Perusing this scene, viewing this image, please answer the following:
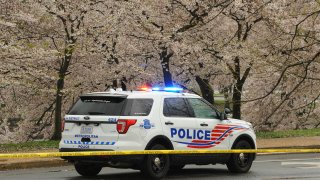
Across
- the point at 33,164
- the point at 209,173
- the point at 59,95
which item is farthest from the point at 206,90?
the point at 209,173

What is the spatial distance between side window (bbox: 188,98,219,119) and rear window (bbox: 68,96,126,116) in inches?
75.1

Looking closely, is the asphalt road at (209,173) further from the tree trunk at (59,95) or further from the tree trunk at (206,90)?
the tree trunk at (206,90)

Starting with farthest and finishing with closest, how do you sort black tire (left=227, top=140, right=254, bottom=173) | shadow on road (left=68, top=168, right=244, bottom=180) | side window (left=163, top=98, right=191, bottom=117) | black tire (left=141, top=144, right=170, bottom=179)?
black tire (left=227, top=140, right=254, bottom=173)
shadow on road (left=68, top=168, right=244, bottom=180)
side window (left=163, top=98, right=191, bottom=117)
black tire (left=141, top=144, right=170, bottom=179)

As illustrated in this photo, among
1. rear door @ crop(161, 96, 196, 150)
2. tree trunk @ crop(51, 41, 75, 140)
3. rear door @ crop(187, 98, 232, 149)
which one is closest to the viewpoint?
rear door @ crop(161, 96, 196, 150)

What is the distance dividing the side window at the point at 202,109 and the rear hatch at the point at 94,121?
1908mm

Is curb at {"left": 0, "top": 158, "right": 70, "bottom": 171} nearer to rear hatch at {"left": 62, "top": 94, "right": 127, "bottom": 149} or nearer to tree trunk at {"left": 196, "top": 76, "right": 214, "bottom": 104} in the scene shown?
rear hatch at {"left": 62, "top": 94, "right": 127, "bottom": 149}

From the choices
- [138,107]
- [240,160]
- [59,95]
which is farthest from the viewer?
[59,95]

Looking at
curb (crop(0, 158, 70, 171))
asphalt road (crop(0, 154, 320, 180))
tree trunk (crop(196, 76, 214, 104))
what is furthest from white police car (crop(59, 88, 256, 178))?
tree trunk (crop(196, 76, 214, 104))

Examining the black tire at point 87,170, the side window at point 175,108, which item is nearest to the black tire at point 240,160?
the side window at point 175,108

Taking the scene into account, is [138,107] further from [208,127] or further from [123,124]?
[208,127]

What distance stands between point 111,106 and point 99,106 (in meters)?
0.26

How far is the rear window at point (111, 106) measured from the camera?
1228 centimetres

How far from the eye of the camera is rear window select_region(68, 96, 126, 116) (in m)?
12.3

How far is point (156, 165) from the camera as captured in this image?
1248cm
